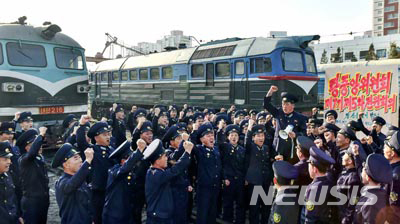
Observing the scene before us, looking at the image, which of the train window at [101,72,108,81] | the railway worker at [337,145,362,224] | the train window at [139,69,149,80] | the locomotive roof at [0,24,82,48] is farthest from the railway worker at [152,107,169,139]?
the train window at [101,72,108,81]

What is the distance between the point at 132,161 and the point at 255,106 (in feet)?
28.0

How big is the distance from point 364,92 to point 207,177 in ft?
21.9

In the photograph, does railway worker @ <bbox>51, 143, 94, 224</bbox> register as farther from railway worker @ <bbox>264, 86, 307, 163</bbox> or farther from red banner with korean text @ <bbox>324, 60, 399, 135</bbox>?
red banner with korean text @ <bbox>324, 60, 399, 135</bbox>

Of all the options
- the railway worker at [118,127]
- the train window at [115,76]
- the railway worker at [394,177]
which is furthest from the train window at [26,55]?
the railway worker at [394,177]

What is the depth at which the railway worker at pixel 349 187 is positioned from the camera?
3977 mm

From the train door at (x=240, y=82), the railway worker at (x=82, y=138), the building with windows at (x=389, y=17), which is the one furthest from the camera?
the building with windows at (x=389, y=17)

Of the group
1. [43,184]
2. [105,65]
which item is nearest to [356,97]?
[43,184]

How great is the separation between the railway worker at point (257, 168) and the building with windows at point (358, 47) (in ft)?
161

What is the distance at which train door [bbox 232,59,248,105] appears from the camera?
1260 centimetres

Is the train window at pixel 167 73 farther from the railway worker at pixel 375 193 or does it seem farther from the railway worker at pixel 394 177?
the railway worker at pixel 375 193

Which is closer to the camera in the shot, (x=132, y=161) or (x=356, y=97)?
(x=132, y=161)

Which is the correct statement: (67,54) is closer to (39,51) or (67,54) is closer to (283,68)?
(39,51)

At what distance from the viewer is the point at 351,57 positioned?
51719 millimetres

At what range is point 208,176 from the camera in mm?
5375
